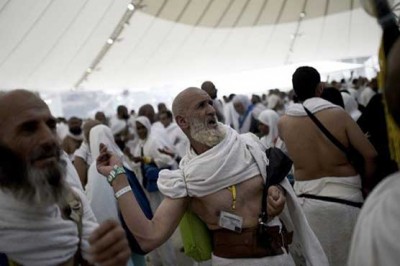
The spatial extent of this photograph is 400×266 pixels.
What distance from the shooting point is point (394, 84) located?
1.05 meters

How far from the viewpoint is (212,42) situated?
17703mm

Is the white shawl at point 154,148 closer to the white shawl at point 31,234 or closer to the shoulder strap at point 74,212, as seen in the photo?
the shoulder strap at point 74,212

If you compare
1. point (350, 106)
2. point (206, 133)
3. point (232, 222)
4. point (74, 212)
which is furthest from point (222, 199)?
point (350, 106)

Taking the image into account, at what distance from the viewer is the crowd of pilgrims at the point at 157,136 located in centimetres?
332

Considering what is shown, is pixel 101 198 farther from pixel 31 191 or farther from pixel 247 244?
pixel 31 191

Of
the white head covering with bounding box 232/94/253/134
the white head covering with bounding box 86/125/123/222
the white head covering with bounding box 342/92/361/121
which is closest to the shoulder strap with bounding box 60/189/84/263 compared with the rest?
the white head covering with bounding box 86/125/123/222

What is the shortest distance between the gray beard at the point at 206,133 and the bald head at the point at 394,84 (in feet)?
4.36

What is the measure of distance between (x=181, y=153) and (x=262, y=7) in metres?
11.2

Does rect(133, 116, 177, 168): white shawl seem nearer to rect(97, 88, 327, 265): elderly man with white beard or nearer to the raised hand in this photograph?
rect(97, 88, 327, 265): elderly man with white beard

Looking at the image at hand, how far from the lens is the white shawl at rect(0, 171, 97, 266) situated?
141 centimetres

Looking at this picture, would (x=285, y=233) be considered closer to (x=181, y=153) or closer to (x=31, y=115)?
(x=31, y=115)

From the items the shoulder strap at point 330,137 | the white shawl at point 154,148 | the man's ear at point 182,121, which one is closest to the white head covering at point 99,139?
the white shawl at point 154,148

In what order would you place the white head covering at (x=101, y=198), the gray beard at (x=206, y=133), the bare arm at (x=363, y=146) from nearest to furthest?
the gray beard at (x=206, y=133) → the bare arm at (x=363, y=146) → the white head covering at (x=101, y=198)

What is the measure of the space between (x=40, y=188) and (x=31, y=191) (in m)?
0.03
